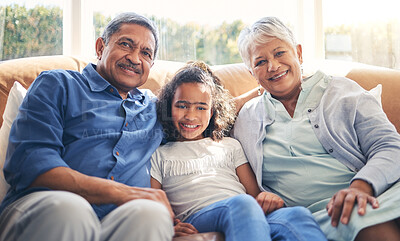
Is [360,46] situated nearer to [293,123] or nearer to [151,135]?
[293,123]

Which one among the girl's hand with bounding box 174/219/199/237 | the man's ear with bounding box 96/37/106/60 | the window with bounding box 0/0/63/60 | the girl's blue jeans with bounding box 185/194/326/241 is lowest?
the girl's hand with bounding box 174/219/199/237

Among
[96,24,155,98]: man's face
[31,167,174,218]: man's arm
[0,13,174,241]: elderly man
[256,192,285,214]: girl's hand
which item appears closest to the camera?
[0,13,174,241]: elderly man

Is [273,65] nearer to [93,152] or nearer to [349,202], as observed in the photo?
[349,202]

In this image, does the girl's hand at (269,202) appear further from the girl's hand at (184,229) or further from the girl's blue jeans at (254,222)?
the girl's hand at (184,229)

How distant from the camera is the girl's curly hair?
1542 mm

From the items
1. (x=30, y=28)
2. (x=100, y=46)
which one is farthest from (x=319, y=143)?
(x=30, y=28)

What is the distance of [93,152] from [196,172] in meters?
0.42

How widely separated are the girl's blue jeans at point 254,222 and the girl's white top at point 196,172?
0.37 feet

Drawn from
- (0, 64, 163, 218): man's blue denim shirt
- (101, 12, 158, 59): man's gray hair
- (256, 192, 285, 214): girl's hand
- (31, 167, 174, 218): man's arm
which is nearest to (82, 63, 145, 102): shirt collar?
(0, 64, 163, 218): man's blue denim shirt

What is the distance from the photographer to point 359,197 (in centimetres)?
108

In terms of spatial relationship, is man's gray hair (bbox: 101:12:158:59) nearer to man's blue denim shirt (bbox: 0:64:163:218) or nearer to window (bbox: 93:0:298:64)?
man's blue denim shirt (bbox: 0:64:163:218)

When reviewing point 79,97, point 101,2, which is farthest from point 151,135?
point 101,2

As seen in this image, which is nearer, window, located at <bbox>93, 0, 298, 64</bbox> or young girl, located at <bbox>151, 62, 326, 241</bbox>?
young girl, located at <bbox>151, 62, 326, 241</bbox>

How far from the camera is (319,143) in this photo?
55.1 inches
